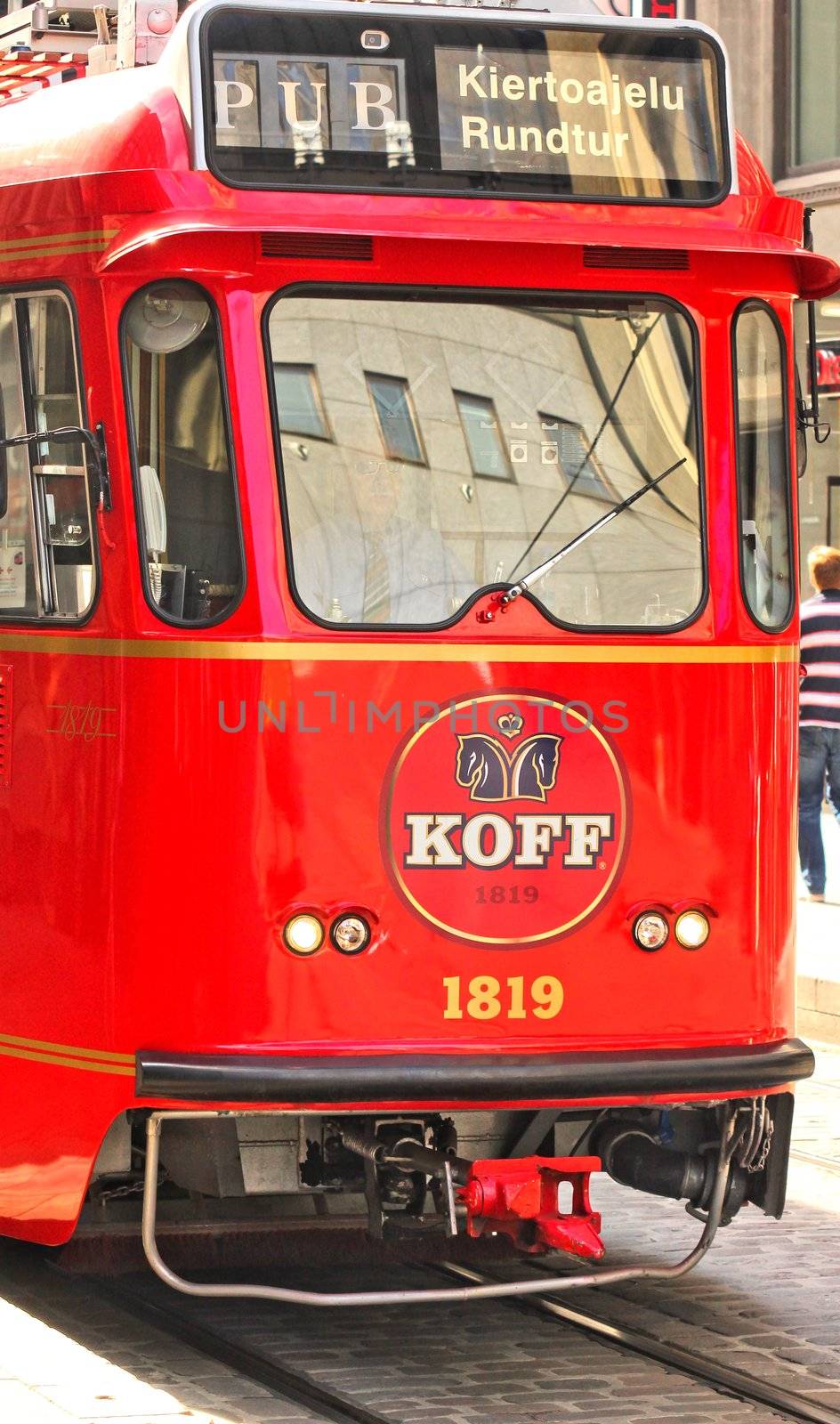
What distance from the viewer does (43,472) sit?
6.31 meters

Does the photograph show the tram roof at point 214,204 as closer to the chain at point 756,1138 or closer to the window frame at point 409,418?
the window frame at point 409,418

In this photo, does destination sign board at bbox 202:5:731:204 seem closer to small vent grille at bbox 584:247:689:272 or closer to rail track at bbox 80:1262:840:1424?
small vent grille at bbox 584:247:689:272

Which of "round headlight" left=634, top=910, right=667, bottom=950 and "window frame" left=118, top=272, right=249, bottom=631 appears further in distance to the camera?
"round headlight" left=634, top=910, right=667, bottom=950

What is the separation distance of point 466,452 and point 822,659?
7.56m

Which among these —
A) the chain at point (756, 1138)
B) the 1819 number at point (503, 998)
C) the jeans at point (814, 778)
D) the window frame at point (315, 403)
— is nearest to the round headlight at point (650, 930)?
the 1819 number at point (503, 998)

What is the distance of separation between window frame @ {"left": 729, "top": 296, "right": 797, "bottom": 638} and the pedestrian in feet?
21.9

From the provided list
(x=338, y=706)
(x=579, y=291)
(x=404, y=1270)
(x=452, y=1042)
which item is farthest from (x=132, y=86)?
(x=404, y=1270)

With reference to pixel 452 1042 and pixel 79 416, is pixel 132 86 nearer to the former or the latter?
pixel 79 416

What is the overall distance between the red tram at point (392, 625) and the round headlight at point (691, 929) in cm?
1

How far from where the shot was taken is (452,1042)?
6004 mm

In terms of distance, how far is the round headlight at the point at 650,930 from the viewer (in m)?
6.15

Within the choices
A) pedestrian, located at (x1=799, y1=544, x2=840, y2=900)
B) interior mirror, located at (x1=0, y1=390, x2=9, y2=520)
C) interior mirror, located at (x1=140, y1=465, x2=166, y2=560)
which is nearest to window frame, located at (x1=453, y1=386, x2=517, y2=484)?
interior mirror, located at (x1=140, y1=465, x2=166, y2=560)

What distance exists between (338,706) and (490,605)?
455 millimetres

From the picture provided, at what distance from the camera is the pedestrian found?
1327 cm
